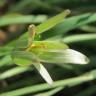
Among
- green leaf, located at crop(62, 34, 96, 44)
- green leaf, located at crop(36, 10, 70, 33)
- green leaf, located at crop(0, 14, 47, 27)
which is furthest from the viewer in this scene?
green leaf, located at crop(0, 14, 47, 27)

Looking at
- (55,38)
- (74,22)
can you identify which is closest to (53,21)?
(74,22)

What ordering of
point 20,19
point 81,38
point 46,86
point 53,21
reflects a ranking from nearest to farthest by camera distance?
point 53,21
point 46,86
point 81,38
point 20,19

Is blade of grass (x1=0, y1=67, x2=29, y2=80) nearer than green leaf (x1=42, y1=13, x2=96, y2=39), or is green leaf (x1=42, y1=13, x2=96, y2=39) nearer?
green leaf (x1=42, y1=13, x2=96, y2=39)

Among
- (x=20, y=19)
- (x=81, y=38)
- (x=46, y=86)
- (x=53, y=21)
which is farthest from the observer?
(x=20, y=19)

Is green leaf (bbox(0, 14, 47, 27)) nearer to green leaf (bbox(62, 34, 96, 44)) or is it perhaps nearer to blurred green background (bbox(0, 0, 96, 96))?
blurred green background (bbox(0, 0, 96, 96))

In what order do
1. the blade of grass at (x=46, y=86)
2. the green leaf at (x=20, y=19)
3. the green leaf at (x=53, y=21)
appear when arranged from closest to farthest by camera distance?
the green leaf at (x=53, y=21)
the blade of grass at (x=46, y=86)
the green leaf at (x=20, y=19)

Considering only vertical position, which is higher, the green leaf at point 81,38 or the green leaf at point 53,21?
the green leaf at point 81,38

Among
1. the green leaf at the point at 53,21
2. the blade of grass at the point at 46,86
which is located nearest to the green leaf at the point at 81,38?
the blade of grass at the point at 46,86

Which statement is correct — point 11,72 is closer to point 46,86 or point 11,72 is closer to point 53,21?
point 46,86

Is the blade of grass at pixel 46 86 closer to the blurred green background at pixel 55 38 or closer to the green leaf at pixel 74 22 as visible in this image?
the blurred green background at pixel 55 38

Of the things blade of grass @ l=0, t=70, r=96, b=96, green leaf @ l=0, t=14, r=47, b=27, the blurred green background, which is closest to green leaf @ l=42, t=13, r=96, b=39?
the blurred green background
